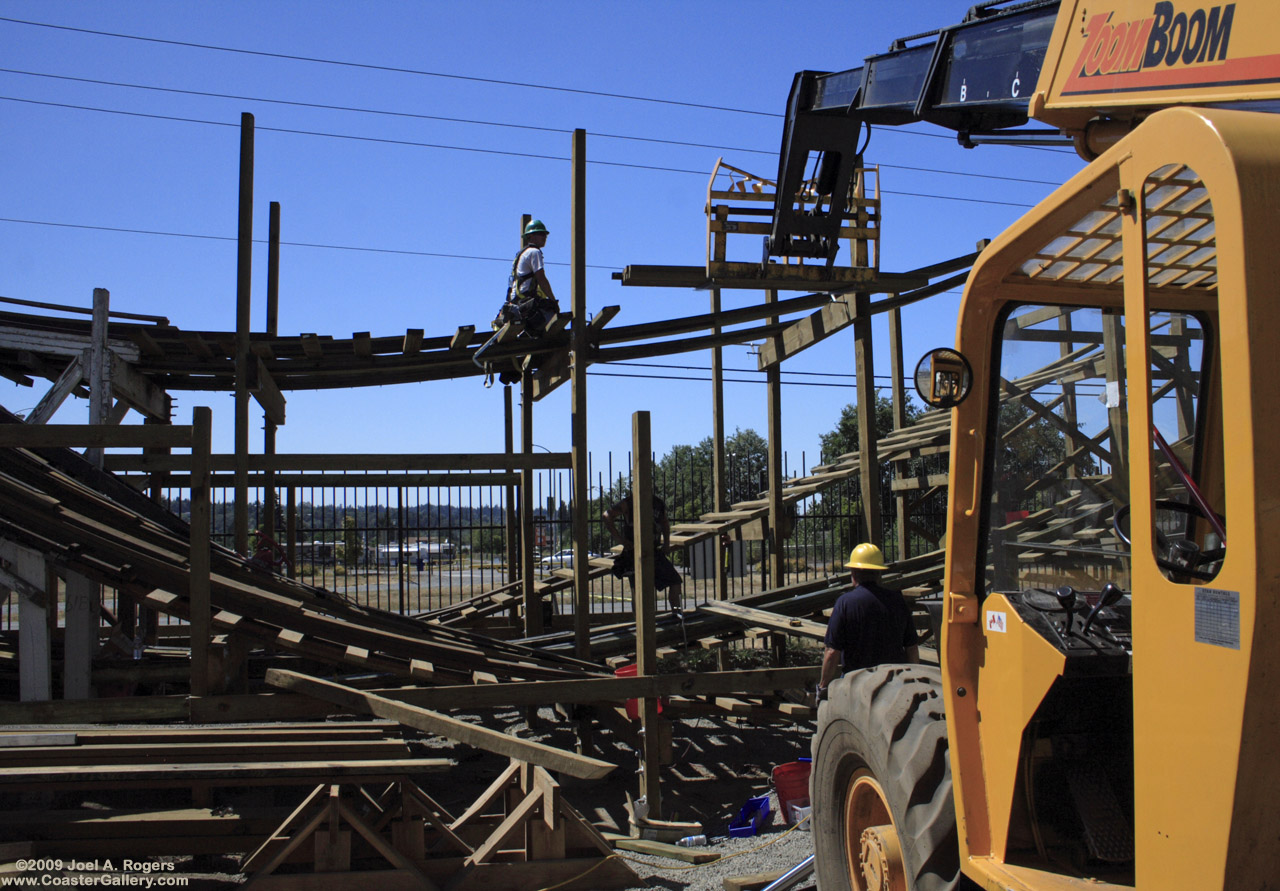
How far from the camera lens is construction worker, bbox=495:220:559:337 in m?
9.39

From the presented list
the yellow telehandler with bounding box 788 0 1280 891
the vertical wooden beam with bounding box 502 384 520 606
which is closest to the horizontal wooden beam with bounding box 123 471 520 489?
the vertical wooden beam with bounding box 502 384 520 606

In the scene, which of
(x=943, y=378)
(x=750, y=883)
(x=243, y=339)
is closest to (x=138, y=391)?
(x=243, y=339)

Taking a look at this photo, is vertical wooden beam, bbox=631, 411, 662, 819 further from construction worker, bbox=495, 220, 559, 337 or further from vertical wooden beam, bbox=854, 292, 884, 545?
vertical wooden beam, bbox=854, 292, 884, 545

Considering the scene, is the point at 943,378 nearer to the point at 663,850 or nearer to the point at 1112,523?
the point at 1112,523

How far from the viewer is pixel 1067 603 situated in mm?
2816

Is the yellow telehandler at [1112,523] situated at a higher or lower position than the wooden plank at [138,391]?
lower

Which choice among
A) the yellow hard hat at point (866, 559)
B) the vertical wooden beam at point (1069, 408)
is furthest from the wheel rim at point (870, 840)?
the yellow hard hat at point (866, 559)

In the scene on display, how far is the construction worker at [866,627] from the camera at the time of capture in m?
5.63

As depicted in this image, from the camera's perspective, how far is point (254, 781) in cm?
557

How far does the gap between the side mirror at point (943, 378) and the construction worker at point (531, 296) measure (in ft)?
21.6

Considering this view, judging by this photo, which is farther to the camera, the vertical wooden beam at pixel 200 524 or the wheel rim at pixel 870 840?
the vertical wooden beam at pixel 200 524

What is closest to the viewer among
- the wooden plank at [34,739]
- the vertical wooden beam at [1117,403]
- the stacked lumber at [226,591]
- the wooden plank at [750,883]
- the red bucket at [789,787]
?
the vertical wooden beam at [1117,403]

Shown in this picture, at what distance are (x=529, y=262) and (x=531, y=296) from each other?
1.18 ft

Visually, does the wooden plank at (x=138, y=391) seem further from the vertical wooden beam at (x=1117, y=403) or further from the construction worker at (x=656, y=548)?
the vertical wooden beam at (x=1117, y=403)
